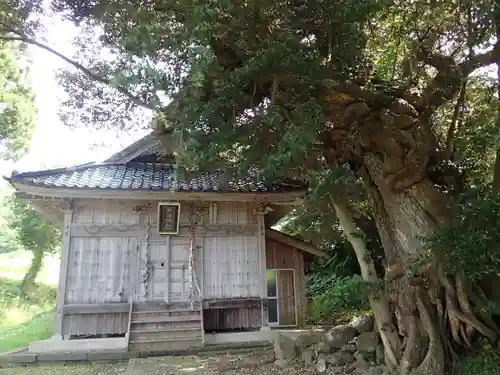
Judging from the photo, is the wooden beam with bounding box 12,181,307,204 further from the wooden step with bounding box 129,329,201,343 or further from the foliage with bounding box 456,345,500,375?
the foliage with bounding box 456,345,500,375

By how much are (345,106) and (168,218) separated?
504cm

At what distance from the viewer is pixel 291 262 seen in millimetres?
10773

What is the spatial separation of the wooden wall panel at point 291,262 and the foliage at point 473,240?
244 inches

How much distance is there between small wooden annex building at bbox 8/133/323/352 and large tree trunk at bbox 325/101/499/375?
10.3 ft

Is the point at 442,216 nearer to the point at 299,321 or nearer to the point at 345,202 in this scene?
the point at 345,202

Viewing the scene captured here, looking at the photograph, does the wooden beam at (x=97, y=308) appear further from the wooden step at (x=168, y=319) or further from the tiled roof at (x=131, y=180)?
the tiled roof at (x=131, y=180)

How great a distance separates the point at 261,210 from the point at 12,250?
2562cm

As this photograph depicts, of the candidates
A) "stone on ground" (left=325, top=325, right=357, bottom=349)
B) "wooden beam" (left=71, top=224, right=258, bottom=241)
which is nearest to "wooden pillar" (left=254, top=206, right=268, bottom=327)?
"wooden beam" (left=71, top=224, right=258, bottom=241)

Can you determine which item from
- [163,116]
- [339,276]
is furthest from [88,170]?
Result: [339,276]

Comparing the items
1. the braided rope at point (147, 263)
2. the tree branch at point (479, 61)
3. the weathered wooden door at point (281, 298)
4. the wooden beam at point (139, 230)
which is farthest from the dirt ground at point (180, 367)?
the tree branch at point (479, 61)

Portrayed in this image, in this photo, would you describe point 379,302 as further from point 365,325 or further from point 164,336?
point 164,336

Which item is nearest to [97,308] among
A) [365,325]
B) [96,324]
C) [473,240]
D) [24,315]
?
[96,324]

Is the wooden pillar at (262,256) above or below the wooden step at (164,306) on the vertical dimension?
above

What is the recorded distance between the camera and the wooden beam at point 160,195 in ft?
26.5
